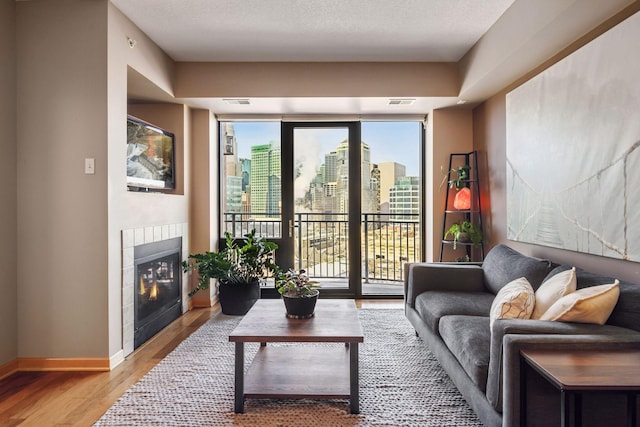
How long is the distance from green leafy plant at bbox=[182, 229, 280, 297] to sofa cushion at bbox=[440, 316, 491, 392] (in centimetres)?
228

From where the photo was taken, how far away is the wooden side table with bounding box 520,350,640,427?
4.21 ft

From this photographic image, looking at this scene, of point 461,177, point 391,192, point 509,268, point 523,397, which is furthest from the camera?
point 391,192

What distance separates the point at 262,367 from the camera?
8.29ft

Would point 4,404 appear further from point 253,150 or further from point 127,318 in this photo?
point 253,150

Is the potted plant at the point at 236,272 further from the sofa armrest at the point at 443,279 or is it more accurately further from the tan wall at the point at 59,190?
the sofa armrest at the point at 443,279

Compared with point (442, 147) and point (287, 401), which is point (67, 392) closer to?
point (287, 401)

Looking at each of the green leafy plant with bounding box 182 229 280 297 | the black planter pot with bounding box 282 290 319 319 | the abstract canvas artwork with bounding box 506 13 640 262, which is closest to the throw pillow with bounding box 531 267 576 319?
the abstract canvas artwork with bounding box 506 13 640 262

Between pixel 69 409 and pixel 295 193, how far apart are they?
127 inches

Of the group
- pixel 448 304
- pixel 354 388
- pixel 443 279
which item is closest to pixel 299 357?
pixel 354 388

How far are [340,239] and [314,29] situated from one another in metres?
2.53

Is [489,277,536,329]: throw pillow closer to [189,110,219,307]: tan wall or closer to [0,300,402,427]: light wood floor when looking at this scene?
[0,300,402,427]: light wood floor

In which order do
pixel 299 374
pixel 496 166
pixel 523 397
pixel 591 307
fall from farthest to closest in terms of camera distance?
1. pixel 496 166
2. pixel 299 374
3. pixel 591 307
4. pixel 523 397

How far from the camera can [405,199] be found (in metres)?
5.05

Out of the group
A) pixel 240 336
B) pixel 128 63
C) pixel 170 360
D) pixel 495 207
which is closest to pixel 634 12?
pixel 495 207
